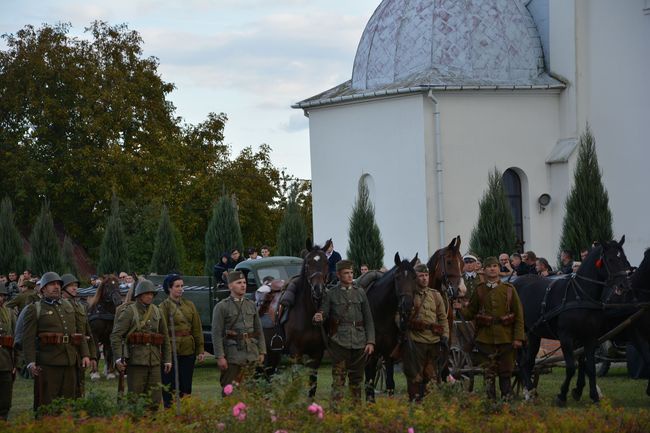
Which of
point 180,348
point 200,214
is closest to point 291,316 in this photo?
point 180,348

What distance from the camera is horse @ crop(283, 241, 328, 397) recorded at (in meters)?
14.9

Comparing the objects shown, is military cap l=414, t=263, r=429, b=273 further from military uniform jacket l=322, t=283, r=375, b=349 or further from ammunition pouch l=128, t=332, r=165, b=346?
ammunition pouch l=128, t=332, r=165, b=346

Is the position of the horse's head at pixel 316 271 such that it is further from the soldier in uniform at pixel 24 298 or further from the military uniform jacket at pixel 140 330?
the soldier in uniform at pixel 24 298

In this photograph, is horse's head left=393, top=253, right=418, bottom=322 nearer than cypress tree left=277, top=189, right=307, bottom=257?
Yes

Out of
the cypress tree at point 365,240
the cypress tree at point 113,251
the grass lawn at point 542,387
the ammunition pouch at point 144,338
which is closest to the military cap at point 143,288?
the ammunition pouch at point 144,338

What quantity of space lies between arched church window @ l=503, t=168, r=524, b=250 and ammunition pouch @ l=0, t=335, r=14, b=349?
2402 cm

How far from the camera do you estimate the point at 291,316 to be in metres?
15.4

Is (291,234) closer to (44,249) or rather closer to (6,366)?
(44,249)

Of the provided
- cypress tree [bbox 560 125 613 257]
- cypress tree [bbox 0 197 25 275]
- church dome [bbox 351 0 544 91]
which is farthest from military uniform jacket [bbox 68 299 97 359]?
cypress tree [bbox 0 197 25 275]

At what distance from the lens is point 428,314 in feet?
48.3

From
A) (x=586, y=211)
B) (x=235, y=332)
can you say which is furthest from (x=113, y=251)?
(x=235, y=332)

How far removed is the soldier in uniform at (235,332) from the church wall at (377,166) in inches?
861

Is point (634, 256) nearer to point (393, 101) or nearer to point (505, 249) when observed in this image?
point (505, 249)

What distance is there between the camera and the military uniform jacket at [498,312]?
50.1 feet
